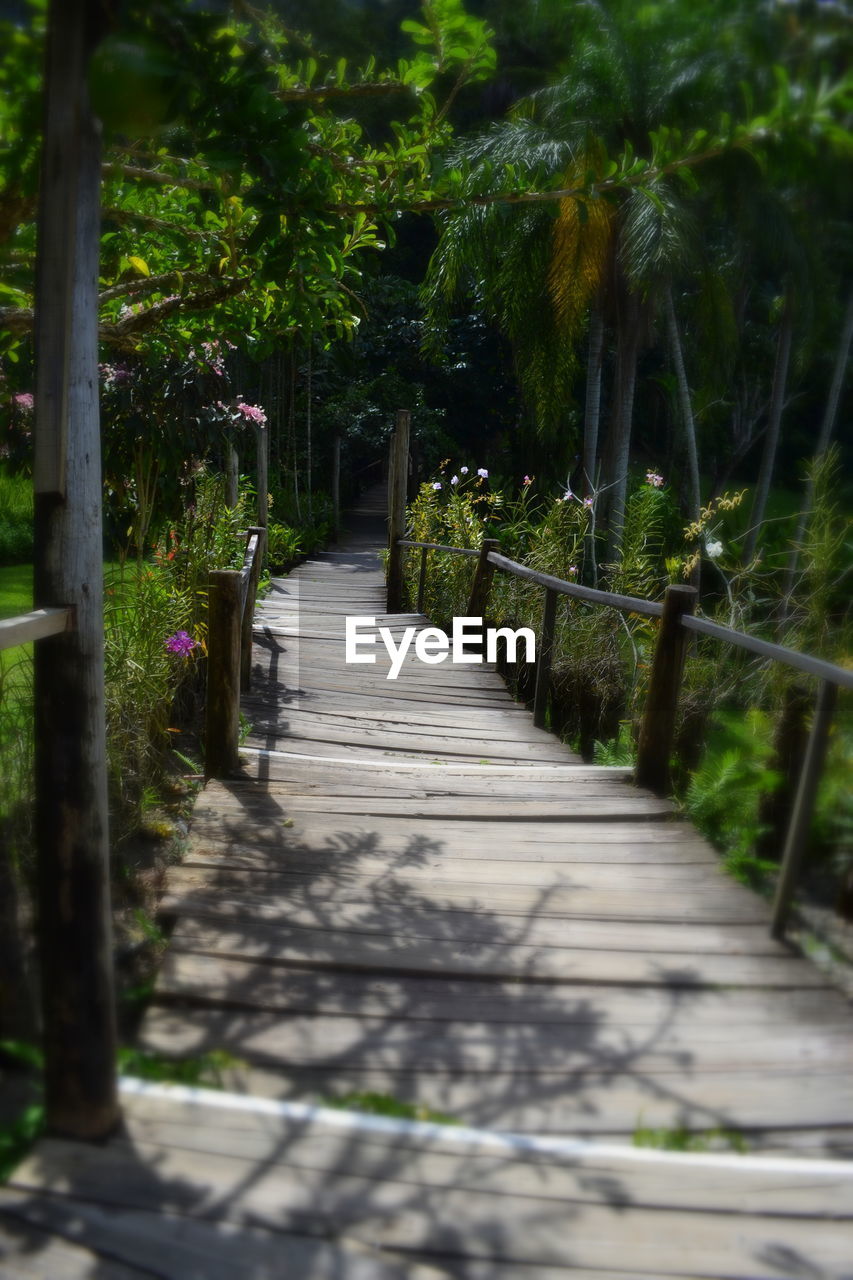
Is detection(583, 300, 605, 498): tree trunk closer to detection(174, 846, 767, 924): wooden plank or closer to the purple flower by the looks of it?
the purple flower

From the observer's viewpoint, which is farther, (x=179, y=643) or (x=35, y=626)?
(x=179, y=643)

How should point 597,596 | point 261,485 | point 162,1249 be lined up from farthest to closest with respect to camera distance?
point 261,485, point 597,596, point 162,1249

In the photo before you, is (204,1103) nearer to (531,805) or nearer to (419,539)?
(531,805)

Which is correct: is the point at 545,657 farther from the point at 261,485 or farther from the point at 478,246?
the point at 261,485

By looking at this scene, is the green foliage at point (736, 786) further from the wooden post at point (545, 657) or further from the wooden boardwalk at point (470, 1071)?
the wooden post at point (545, 657)

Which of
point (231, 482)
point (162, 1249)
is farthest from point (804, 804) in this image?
point (231, 482)

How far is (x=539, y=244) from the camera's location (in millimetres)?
3891

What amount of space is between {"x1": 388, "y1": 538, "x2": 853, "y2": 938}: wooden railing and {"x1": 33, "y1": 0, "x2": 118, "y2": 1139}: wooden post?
1.30m

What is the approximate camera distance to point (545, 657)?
502cm

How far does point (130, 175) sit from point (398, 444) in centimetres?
Answer: 704

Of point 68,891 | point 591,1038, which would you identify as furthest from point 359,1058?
point 68,891

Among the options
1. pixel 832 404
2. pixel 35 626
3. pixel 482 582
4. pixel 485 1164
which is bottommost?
pixel 485 1164

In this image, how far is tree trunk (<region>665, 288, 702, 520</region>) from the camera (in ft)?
11.4
